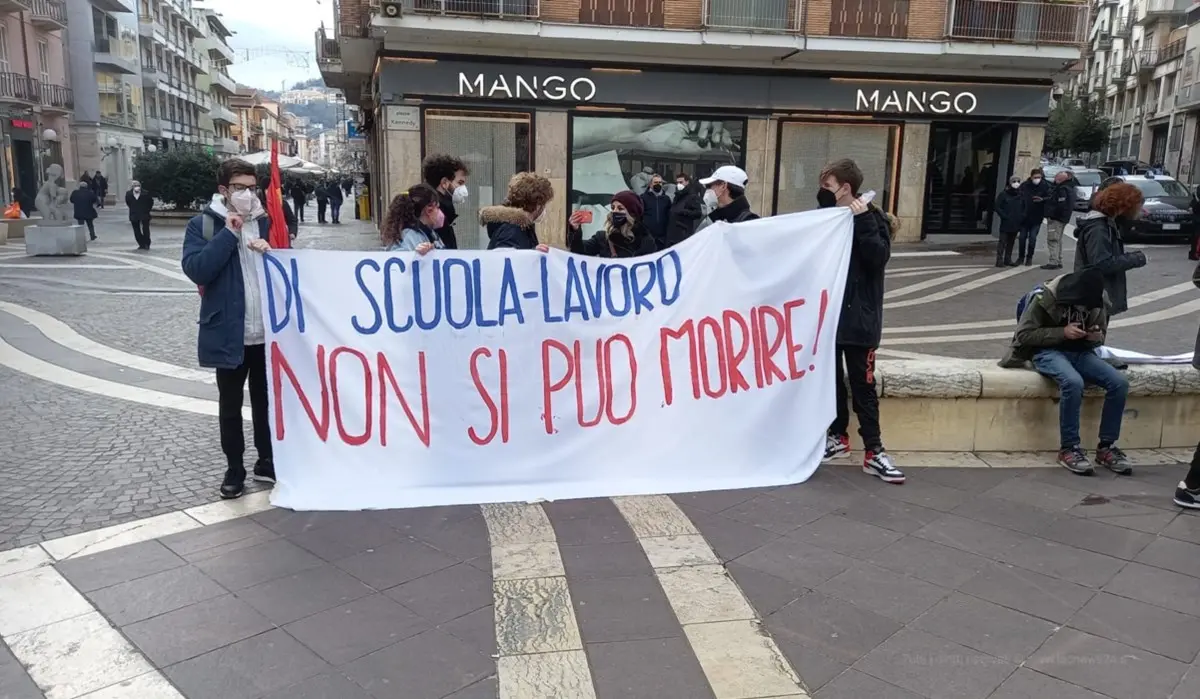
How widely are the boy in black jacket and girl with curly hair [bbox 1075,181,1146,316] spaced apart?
1.20m

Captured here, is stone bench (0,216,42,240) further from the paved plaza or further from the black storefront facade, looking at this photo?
the paved plaza

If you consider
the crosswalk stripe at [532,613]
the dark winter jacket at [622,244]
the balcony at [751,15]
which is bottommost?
the crosswalk stripe at [532,613]

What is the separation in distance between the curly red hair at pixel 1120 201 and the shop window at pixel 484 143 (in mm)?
13580

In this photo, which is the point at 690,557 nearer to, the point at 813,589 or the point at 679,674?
the point at 813,589

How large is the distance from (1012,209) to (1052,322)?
440 inches

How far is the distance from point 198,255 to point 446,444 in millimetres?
1603

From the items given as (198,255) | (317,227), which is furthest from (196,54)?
(198,255)

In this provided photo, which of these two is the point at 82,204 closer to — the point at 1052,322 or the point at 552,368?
the point at 552,368

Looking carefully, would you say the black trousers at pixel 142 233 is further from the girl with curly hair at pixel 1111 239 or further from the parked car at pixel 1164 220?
the parked car at pixel 1164 220

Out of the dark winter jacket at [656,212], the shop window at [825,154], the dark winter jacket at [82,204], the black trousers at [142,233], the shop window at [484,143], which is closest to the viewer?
the dark winter jacket at [656,212]

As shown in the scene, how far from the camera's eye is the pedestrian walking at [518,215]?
5.18 m

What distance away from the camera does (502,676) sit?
313 cm

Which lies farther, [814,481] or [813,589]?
[814,481]

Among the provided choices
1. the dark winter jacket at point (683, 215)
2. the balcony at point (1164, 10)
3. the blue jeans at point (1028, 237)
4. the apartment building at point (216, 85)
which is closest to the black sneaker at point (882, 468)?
the dark winter jacket at point (683, 215)
